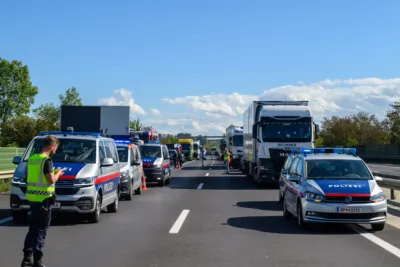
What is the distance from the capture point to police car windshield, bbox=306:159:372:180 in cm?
1277

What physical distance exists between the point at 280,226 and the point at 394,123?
261ft

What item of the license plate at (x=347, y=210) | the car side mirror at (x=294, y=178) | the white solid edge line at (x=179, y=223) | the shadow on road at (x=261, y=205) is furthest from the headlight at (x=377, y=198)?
the shadow on road at (x=261, y=205)

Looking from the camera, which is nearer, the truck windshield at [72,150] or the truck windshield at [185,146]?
the truck windshield at [72,150]

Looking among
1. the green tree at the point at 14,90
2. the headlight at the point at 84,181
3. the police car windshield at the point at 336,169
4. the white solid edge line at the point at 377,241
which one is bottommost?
the white solid edge line at the point at 377,241

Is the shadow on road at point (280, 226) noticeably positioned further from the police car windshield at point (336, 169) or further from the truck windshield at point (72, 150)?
the truck windshield at point (72, 150)

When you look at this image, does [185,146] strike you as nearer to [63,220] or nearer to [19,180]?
[63,220]

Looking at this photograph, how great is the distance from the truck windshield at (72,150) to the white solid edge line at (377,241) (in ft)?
20.0

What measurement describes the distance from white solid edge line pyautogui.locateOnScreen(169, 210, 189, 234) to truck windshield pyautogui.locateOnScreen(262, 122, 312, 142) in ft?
34.1

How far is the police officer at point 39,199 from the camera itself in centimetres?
781

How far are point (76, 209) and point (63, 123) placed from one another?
13.6 meters

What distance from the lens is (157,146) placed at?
28.0 metres

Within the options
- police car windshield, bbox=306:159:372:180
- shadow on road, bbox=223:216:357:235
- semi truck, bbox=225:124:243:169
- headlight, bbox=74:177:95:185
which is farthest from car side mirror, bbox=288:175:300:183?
semi truck, bbox=225:124:243:169

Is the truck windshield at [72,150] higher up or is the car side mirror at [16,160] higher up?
the truck windshield at [72,150]

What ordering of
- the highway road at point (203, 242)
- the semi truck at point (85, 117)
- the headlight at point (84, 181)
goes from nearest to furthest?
the highway road at point (203, 242), the headlight at point (84, 181), the semi truck at point (85, 117)
